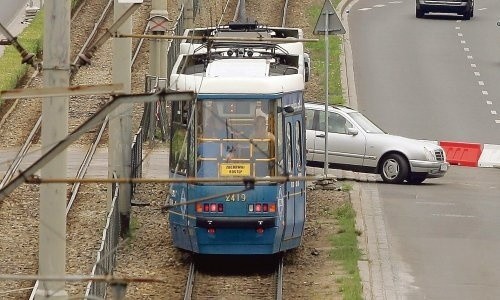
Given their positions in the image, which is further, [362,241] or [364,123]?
[364,123]

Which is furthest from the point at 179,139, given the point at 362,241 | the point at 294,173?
the point at 362,241

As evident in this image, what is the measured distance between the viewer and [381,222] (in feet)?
78.5

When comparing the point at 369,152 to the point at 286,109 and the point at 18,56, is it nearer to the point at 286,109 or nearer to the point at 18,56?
the point at 286,109

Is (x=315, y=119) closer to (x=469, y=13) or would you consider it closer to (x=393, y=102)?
(x=393, y=102)

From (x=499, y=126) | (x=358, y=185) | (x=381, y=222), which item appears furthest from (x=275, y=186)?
(x=499, y=126)

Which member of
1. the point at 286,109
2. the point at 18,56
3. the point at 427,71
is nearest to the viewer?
the point at 286,109

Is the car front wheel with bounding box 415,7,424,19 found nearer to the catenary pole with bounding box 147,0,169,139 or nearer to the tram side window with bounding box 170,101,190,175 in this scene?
the catenary pole with bounding box 147,0,169,139

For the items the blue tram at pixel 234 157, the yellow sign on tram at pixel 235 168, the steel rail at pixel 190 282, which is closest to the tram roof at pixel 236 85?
the blue tram at pixel 234 157

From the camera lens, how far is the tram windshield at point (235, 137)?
19.7 metres

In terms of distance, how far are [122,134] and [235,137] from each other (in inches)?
131

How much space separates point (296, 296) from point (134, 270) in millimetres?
2413

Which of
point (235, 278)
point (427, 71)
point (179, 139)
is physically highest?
point (427, 71)

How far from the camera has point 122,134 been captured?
74.1 feet

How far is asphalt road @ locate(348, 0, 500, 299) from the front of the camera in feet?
67.1
